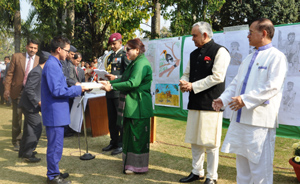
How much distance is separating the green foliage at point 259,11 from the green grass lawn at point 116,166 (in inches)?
634

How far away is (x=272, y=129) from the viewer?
2.40 metres

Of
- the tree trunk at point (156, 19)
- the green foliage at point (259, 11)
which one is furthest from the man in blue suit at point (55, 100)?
the green foliage at point (259, 11)

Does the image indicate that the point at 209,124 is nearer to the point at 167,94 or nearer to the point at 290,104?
the point at 290,104

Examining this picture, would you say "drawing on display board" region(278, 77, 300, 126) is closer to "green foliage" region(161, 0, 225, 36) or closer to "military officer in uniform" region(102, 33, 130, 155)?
"military officer in uniform" region(102, 33, 130, 155)

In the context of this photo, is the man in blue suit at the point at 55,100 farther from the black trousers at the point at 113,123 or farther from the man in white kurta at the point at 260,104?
the man in white kurta at the point at 260,104

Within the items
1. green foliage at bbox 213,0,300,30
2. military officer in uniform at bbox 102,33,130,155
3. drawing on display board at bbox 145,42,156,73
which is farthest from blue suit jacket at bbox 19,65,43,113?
green foliage at bbox 213,0,300,30

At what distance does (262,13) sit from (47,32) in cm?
1511

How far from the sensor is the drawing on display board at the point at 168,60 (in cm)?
528

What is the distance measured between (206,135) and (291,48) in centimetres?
189

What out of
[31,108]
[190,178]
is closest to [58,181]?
[31,108]

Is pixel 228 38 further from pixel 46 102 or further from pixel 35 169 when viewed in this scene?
pixel 35 169

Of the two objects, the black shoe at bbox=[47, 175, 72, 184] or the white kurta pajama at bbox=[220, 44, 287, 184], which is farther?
the black shoe at bbox=[47, 175, 72, 184]

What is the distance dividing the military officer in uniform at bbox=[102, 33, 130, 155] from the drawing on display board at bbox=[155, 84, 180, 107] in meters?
1.01

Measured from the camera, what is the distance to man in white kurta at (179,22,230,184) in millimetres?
3234
